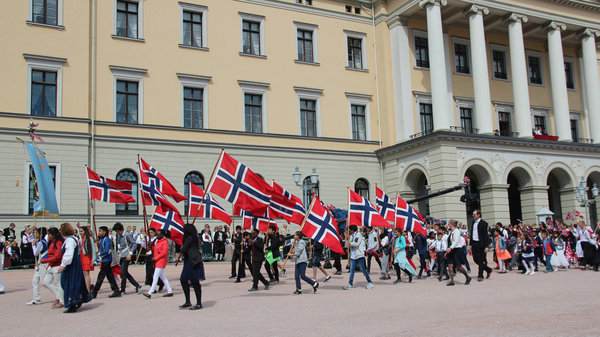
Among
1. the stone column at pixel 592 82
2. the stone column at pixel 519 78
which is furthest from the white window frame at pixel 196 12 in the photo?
the stone column at pixel 592 82

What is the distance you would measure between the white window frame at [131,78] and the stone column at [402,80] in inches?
623

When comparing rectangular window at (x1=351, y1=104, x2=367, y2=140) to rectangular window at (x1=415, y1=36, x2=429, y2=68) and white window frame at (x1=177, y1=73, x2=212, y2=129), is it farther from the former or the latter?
white window frame at (x1=177, y1=73, x2=212, y2=129)

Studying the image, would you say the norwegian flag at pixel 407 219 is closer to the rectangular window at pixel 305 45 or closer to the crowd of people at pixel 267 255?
the crowd of people at pixel 267 255

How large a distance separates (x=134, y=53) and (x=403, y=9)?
1690 cm

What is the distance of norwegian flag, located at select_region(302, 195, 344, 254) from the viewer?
1483 centimetres

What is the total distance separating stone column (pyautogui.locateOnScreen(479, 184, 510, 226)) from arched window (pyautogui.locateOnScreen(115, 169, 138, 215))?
20.3 meters

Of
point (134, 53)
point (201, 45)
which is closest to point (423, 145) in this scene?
point (201, 45)

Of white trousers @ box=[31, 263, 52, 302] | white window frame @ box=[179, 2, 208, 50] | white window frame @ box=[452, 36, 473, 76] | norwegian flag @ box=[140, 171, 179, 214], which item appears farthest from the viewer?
white window frame @ box=[452, 36, 473, 76]

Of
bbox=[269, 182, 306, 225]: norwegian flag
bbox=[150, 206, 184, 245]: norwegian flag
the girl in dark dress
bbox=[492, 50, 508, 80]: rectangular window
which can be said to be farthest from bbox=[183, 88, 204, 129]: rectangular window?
bbox=[492, 50, 508, 80]: rectangular window

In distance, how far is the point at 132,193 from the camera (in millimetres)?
28750

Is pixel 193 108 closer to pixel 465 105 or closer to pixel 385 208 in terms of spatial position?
pixel 385 208

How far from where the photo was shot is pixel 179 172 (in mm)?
30062

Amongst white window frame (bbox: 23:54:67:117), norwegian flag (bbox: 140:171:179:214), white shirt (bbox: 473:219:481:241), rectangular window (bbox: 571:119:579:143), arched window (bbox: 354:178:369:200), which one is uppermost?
white window frame (bbox: 23:54:67:117)

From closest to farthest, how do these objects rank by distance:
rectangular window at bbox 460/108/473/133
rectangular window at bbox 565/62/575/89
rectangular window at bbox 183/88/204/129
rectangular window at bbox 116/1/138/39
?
rectangular window at bbox 116/1/138/39 → rectangular window at bbox 183/88/204/129 → rectangular window at bbox 460/108/473/133 → rectangular window at bbox 565/62/575/89
